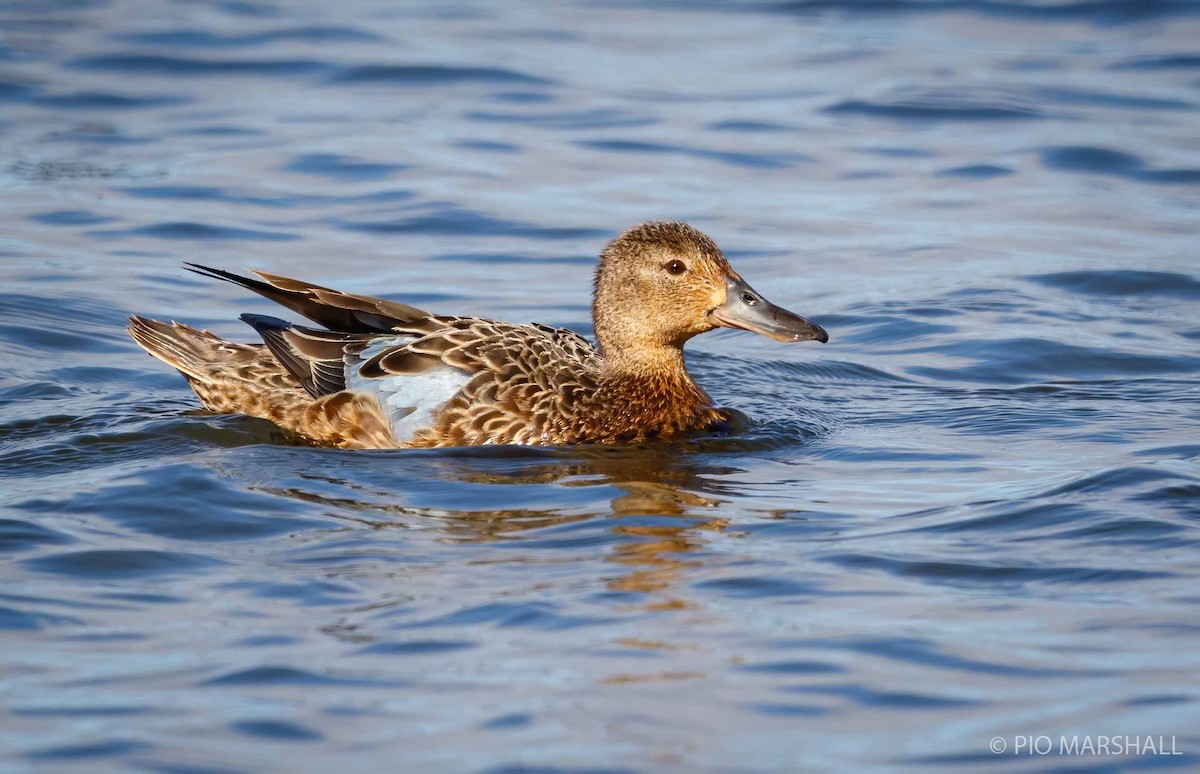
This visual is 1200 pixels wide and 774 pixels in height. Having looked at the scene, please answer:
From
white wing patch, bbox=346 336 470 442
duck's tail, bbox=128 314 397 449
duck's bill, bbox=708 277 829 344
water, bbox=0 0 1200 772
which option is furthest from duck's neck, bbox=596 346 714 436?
duck's tail, bbox=128 314 397 449

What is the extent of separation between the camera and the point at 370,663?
5258 mm

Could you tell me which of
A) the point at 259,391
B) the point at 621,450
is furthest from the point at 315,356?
the point at 621,450

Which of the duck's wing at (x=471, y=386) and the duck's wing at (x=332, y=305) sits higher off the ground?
the duck's wing at (x=332, y=305)

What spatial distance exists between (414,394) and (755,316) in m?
1.69

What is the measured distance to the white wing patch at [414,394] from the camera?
792cm

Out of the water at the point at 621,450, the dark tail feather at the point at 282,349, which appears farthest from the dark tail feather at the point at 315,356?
the water at the point at 621,450

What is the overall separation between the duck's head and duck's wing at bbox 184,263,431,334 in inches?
38.0

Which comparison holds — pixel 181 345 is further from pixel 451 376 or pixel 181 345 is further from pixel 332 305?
pixel 451 376

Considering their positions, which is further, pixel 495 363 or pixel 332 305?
pixel 332 305

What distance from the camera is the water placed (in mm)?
5039

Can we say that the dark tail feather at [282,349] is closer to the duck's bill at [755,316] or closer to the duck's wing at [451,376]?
the duck's wing at [451,376]

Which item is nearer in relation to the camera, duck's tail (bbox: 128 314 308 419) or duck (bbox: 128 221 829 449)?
duck (bbox: 128 221 829 449)

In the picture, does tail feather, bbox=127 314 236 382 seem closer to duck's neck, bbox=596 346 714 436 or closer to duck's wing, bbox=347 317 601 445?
duck's wing, bbox=347 317 601 445

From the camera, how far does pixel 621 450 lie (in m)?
8.06
